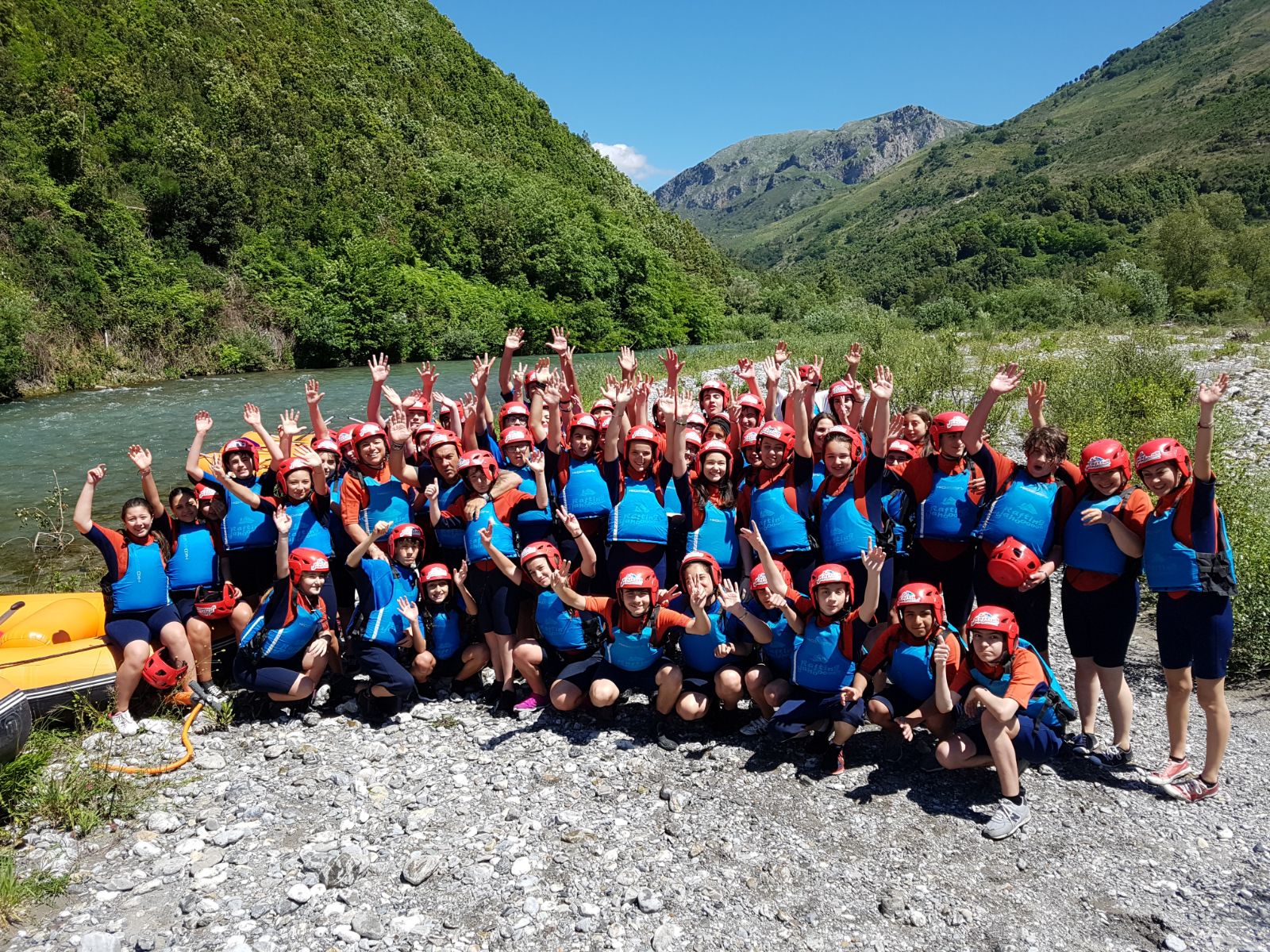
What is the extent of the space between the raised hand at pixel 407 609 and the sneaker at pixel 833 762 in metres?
3.38

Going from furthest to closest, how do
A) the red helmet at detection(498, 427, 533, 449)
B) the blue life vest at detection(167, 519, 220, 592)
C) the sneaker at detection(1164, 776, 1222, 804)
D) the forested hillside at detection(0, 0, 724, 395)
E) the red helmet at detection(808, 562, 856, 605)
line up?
the forested hillside at detection(0, 0, 724, 395) → the red helmet at detection(498, 427, 533, 449) → the blue life vest at detection(167, 519, 220, 592) → the red helmet at detection(808, 562, 856, 605) → the sneaker at detection(1164, 776, 1222, 804)

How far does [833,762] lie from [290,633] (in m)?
4.30

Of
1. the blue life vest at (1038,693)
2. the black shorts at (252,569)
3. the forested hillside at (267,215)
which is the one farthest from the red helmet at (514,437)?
the forested hillside at (267,215)

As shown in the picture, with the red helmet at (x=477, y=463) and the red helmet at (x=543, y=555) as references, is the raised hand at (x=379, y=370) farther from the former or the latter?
the red helmet at (x=543, y=555)

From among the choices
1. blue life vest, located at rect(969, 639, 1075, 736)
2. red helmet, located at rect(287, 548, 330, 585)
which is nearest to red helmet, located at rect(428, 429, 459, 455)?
red helmet, located at rect(287, 548, 330, 585)

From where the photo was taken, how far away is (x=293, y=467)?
6.55 m

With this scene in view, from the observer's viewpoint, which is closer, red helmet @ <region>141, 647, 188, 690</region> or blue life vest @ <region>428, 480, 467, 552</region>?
red helmet @ <region>141, 647, 188, 690</region>

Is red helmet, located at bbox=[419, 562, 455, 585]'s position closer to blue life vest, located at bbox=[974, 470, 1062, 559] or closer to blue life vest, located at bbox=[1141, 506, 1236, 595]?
blue life vest, located at bbox=[974, 470, 1062, 559]

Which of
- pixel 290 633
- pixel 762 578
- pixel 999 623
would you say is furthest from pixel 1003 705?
pixel 290 633

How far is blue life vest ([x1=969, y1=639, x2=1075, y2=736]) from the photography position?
487 cm

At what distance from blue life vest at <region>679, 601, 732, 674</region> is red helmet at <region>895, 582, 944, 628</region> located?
137 centimetres

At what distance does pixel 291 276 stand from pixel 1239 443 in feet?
134

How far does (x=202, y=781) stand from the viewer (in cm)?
555

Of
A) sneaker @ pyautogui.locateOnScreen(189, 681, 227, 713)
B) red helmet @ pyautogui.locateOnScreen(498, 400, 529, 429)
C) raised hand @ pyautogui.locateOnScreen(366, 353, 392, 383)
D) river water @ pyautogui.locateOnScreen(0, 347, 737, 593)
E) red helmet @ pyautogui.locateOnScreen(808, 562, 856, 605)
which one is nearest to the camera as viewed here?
red helmet @ pyautogui.locateOnScreen(808, 562, 856, 605)
